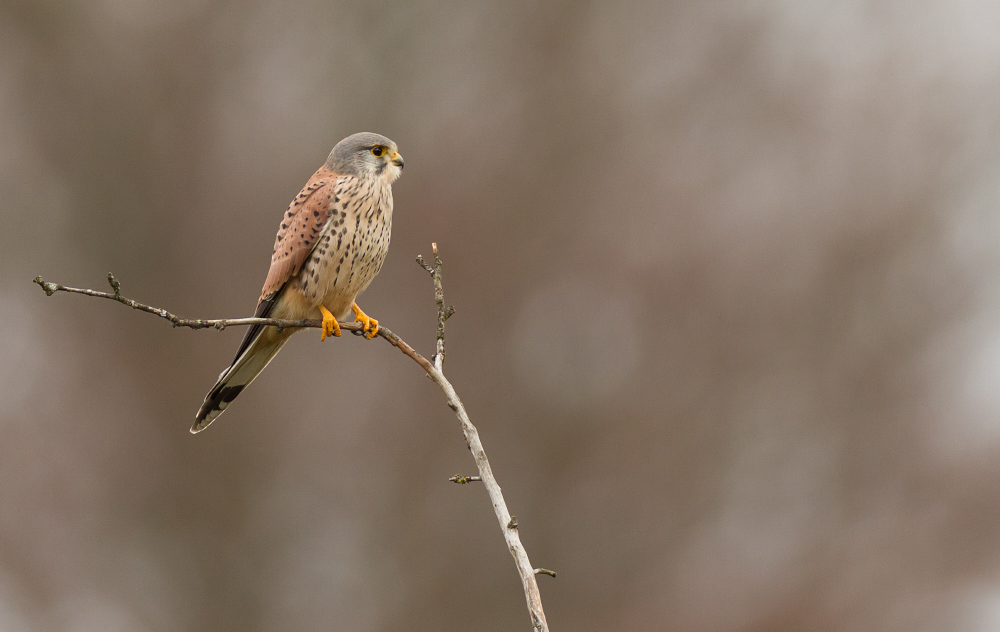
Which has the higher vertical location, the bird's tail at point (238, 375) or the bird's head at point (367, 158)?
the bird's head at point (367, 158)

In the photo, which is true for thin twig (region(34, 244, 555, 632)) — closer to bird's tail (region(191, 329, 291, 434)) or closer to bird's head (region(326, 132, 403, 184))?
bird's tail (region(191, 329, 291, 434))

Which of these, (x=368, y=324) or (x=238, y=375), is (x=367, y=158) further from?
(x=238, y=375)

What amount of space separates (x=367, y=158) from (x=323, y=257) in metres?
0.38

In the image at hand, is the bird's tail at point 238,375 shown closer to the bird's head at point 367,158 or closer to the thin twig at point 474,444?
the bird's head at point 367,158

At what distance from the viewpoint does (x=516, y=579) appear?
633 cm

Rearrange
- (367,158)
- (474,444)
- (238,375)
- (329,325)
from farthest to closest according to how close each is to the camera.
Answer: (367,158) < (238,375) < (329,325) < (474,444)

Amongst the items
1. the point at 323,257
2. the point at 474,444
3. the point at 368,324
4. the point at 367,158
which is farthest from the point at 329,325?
the point at 474,444

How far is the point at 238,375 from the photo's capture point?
2.67 metres

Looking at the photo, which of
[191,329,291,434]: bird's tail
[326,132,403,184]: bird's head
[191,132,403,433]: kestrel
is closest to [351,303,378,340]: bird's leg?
[191,132,403,433]: kestrel

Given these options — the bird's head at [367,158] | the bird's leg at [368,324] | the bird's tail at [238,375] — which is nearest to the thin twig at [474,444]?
the bird's leg at [368,324]

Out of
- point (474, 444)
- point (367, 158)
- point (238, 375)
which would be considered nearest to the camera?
point (474, 444)

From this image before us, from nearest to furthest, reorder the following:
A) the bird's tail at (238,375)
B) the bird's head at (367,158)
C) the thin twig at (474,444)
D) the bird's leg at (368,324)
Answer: the thin twig at (474,444), the bird's leg at (368,324), the bird's tail at (238,375), the bird's head at (367,158)

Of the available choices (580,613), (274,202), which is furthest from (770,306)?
(274,202)

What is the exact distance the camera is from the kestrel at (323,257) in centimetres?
262
